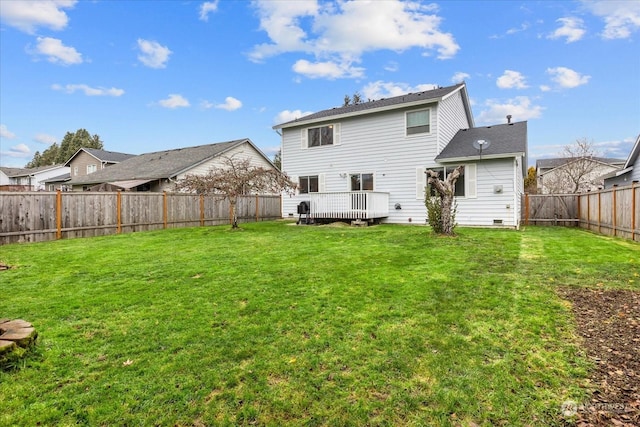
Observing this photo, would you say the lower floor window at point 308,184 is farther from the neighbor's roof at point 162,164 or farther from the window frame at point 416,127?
the neighbor's roof at point 162,164

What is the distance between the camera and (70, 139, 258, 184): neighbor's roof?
68.3 feet

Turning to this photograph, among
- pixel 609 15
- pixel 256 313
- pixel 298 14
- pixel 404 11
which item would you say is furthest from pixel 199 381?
pixel 609 15

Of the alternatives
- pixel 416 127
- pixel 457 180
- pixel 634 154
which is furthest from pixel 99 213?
pixel 634 154

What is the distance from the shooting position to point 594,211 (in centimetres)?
1303

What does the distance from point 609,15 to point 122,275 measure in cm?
1734

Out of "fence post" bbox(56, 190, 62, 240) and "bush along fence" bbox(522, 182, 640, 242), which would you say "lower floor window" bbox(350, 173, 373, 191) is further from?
"fence post" bbox(56, 190, 62, 240)

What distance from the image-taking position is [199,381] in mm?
2582

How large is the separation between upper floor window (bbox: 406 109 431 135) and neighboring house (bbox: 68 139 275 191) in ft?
40.5

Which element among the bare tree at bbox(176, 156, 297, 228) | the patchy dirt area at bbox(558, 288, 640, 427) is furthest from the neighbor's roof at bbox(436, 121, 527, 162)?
the patchy dirt area at bbox(558, 288, 640, 427)

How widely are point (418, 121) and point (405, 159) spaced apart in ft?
5.47

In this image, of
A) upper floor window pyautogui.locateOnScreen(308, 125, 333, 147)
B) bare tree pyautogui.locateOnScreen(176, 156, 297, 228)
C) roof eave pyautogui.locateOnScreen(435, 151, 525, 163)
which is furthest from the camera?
upper floor window pyautogui.locateOnScreen(308, 125, 333, 147)

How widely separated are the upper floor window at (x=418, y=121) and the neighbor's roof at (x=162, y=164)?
12996 millimetres

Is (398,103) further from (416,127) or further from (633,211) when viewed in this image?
(633,211)

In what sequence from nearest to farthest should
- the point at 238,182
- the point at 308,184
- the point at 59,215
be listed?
the point at 59,215 → the point at 238,182 → the point at 308,184
